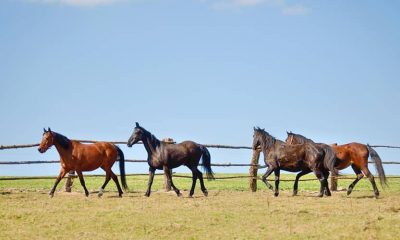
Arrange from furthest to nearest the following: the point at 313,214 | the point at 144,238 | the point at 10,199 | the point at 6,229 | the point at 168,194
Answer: the point at 168,194, the point at 10,199, the point at 313,214, the point at 6,229, the point at 144,238

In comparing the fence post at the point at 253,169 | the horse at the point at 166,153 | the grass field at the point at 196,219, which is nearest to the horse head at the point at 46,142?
the grass field at the point at 196,219

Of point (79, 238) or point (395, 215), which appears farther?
point (395, 215)

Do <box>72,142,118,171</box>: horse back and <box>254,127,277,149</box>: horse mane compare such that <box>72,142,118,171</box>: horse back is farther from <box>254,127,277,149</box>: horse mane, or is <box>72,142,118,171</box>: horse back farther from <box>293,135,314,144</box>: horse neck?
<box>293,135,314,144</box>: horse neck

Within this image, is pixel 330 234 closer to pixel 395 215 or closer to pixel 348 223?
pixel 348 223

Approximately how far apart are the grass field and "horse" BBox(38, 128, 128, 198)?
118cm

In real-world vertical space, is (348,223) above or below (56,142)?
below

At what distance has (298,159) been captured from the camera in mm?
15328

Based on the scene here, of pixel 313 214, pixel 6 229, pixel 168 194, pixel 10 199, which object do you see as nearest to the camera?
pixel 6 229

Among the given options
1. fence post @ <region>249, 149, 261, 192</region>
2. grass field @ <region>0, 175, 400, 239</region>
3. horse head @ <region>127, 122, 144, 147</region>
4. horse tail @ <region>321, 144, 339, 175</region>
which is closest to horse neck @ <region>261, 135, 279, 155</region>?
horse tail @ <region>321, 144, 339, 175</region>

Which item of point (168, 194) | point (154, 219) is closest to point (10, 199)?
point (168, 194)

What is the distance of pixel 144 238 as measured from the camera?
927cm

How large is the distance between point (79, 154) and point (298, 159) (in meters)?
5.76

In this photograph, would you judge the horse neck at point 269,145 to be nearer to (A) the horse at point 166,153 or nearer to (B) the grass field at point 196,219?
(A) the horse at point 166,153

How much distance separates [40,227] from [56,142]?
4.77 metres
